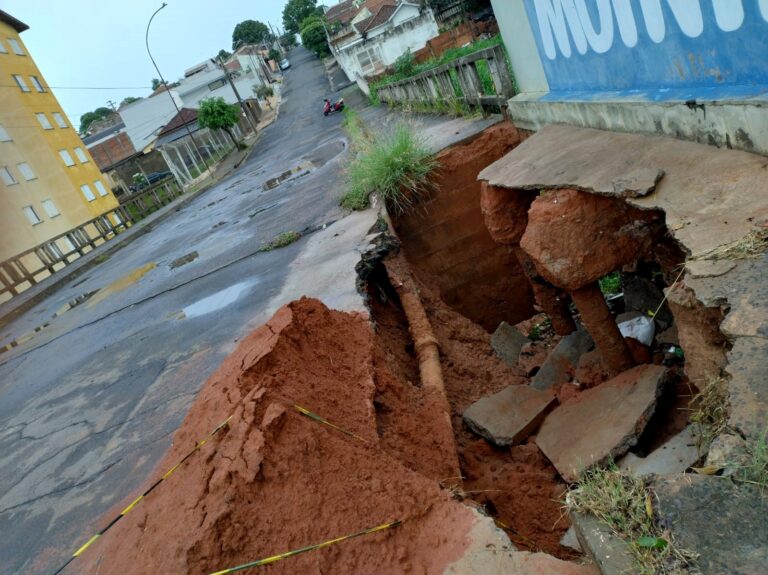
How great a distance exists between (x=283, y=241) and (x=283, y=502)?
5396mm

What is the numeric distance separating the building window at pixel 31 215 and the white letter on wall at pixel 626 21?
95.0 ft

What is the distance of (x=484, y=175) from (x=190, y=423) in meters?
3.10

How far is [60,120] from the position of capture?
104 ft

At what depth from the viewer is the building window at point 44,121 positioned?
29625 millimetres

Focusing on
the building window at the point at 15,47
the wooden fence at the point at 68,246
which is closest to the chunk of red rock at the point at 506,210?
the wooden fence at the point at 68,246

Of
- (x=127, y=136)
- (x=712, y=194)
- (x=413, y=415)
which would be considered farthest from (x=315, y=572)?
(x=127, y=136)

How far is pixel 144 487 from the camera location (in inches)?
110

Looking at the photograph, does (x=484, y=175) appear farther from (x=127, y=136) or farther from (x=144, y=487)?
(x=127, y=136)

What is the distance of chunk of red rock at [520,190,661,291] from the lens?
3.25 metres

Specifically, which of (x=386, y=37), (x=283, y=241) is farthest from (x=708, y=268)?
(x=386, y=37)

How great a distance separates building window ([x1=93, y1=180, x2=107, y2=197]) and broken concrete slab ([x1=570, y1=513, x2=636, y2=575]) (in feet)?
120

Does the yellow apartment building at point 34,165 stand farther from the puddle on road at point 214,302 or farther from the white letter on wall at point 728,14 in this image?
the white letter on wall at point 728,14

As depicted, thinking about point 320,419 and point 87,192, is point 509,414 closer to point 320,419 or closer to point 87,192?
point 320,419

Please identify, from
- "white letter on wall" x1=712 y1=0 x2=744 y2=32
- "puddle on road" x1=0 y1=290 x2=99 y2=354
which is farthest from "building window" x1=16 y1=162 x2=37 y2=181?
"white letter on wall" x1=712 y1=0 x2=744 y2=32
